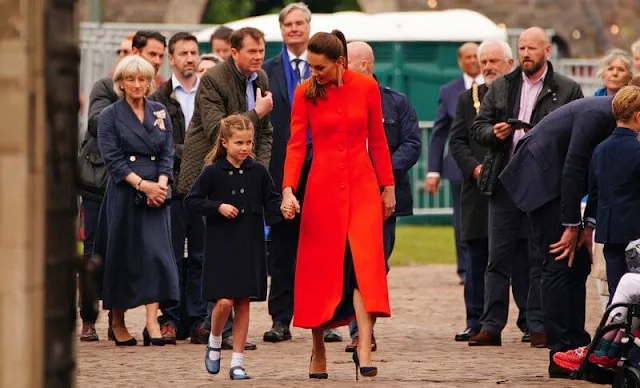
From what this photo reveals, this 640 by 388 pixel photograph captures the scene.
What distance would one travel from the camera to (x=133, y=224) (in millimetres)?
11875

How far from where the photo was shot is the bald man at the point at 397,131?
39.0 ft

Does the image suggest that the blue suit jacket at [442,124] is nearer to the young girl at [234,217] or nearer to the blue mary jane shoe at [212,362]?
the young girl at [234,217]

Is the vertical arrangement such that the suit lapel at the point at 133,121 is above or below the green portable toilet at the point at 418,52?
below

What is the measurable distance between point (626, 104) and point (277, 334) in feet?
11.9

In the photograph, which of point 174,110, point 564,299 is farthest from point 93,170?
point 564,299

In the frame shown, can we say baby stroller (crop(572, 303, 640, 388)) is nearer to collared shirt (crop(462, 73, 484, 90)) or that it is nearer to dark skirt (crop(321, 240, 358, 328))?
dark skirt (crop(321, 240, 358, 328))

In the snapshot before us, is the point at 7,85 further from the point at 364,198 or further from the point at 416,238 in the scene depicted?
the point at 416,238

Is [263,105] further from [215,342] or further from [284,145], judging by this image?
[215,342]

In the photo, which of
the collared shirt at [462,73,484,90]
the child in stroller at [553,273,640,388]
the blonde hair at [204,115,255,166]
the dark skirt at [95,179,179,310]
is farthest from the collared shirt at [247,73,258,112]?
the collared shirt at [462,73,484,90]

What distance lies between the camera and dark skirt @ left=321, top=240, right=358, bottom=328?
1005 cm

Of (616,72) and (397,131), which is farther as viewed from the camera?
(616,72)

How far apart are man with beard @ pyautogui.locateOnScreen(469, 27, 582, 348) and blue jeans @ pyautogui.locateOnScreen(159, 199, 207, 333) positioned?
1.81 m

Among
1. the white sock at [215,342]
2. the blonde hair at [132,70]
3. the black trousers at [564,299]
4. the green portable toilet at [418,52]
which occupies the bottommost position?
the white sock at [215,342]

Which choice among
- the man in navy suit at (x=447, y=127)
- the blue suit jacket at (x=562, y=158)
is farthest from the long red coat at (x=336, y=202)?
the man in navy suit at (x=447, y=127)
